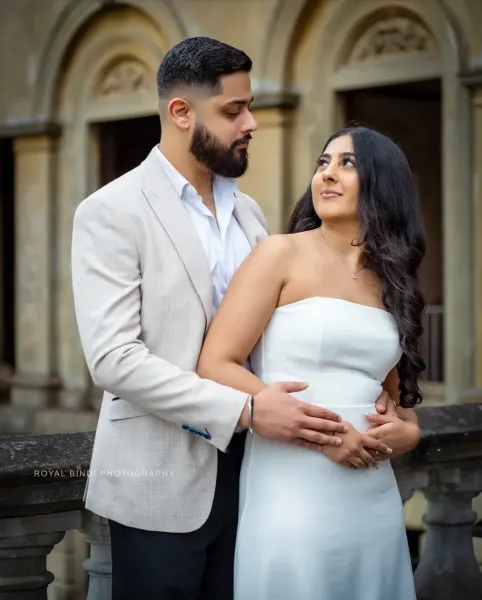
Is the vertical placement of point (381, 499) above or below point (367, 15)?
below

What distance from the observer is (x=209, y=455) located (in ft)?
9.88

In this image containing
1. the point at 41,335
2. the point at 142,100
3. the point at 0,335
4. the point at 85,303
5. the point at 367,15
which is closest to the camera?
the point at 85,303

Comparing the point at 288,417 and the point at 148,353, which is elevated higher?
the point at 148,353

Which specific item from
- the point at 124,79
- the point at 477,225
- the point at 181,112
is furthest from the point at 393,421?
the point at 124,79

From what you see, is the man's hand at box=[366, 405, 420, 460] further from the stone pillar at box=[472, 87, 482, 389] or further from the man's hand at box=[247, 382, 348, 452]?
the stone pillar at box=[472, 87, 482, 389]

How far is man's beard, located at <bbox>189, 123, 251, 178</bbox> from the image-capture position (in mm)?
3018

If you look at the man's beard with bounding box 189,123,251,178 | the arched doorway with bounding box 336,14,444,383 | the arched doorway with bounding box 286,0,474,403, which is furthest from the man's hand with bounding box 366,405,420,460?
the arched doorway with bounding box 286,0,474,403

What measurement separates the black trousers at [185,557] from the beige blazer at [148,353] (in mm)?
44

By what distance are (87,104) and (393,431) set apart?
963 cm

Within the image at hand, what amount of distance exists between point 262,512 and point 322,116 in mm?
7394

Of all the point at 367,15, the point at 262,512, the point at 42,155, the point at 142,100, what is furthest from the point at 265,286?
the point at 42,155

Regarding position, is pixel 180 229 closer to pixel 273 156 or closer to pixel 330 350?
pixel 330 350

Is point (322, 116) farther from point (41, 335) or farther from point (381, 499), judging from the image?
point (381, 499)

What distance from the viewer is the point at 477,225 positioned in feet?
29.2
